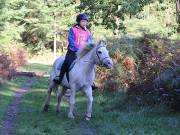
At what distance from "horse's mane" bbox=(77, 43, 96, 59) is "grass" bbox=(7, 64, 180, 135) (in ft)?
5.54

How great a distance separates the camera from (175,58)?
1493cm

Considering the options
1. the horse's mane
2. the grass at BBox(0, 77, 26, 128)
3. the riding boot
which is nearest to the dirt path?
the grass at BBox(0, 77, 26, 128)

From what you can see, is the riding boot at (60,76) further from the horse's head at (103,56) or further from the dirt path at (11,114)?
the dirt path at (11,114)

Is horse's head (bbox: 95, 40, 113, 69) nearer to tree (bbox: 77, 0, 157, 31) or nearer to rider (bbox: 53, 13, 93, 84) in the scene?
rider (bbox: 53, 13, 93, 84)

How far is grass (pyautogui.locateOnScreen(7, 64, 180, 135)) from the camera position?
33.2 ft

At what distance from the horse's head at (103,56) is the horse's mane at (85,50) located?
0.22 metres

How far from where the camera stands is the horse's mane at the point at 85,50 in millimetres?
11742

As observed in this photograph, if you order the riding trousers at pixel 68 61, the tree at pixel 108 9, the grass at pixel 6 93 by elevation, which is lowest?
the grass at pixel 6 93

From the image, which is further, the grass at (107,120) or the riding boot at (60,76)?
the riding boot at (60,76)

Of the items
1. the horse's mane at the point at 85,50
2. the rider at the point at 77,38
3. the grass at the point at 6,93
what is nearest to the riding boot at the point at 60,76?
the rider at the point at 77,38

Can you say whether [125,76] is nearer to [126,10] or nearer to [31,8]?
[126,10]

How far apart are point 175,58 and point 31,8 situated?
1599 inches

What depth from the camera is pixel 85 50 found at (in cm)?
1185

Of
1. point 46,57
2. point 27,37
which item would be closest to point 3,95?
point 46,57
